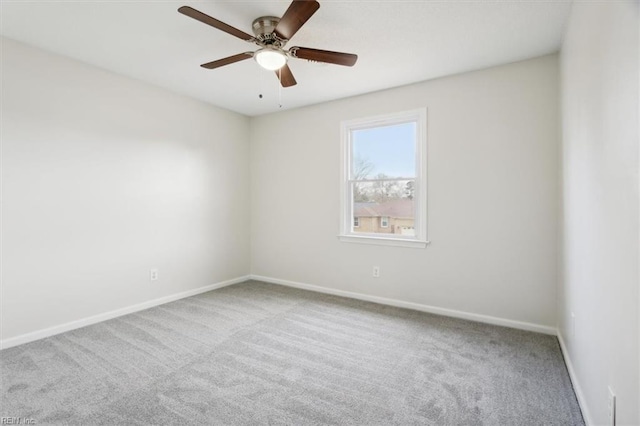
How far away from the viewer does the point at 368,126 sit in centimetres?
390

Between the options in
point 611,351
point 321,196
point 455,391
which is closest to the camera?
point 611,351

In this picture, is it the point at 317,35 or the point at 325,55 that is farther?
the point at 317,35

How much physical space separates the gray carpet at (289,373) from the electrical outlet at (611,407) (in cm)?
50

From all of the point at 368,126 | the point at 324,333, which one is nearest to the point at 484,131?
the point at 368,126

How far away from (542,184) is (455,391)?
2.03 meters

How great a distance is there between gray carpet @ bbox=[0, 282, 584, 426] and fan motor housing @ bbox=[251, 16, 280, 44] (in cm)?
239

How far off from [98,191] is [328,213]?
2.59 metres

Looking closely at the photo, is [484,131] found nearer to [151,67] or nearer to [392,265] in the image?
[392,265]

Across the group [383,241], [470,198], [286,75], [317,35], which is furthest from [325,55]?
[383,241]

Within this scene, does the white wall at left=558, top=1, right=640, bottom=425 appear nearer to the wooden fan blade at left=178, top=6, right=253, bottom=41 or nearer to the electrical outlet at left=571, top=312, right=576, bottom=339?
the electrical outlet at left=571, top=312, right=576, bottom=339

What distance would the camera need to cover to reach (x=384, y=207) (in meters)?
3.86

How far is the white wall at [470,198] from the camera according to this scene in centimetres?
289

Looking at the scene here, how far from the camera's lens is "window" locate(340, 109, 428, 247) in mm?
3545

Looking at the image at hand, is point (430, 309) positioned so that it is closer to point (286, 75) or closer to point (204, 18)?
point (286, 75)
